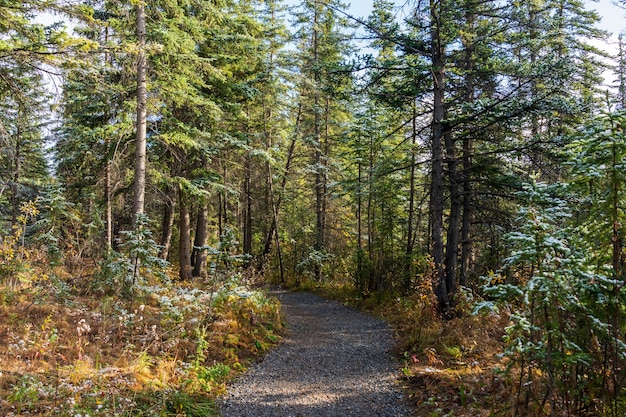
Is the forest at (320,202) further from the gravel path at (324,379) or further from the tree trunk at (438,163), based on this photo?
the gravel path at (324,379)

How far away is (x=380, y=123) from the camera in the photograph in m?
15.9

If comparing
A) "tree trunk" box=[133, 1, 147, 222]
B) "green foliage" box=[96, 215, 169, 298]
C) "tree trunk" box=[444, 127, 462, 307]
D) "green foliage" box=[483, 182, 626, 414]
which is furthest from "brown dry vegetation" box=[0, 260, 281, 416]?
"tree trunk" box=[444, 127, 462, 307]

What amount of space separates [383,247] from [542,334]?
11.3m

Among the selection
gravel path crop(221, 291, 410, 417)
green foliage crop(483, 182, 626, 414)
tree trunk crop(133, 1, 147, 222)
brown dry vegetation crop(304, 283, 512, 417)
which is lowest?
gravel path crop(221, 291, 410, 417)

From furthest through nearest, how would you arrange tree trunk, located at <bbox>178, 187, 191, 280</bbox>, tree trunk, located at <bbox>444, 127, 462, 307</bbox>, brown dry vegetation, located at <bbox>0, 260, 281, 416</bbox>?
tree trunk, located at <bbox>178, 187, 191, 280</bbox> < tree trunk, located at <bbox>444, 127, 462, 307</bbox> < brown dry vegetation, located at <bbox>0, 260, 281, 416</bbox>

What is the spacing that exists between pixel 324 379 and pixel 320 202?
13.1 m

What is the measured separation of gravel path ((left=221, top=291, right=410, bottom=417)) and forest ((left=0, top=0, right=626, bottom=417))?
445 mm

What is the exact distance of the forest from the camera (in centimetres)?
364

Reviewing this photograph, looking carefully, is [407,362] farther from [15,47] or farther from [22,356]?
[15,47]

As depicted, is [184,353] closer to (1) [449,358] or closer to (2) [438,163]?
(1) [449,358]

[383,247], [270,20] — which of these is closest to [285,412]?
[383,247]

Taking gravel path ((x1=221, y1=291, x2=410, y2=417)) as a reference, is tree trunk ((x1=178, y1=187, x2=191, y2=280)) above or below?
above

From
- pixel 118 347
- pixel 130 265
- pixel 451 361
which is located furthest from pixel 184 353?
pixel 451 361

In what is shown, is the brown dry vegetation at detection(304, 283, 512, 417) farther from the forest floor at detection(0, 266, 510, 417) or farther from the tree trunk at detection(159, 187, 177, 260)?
the tree trunk at detection(159, 187, 177, 260)
